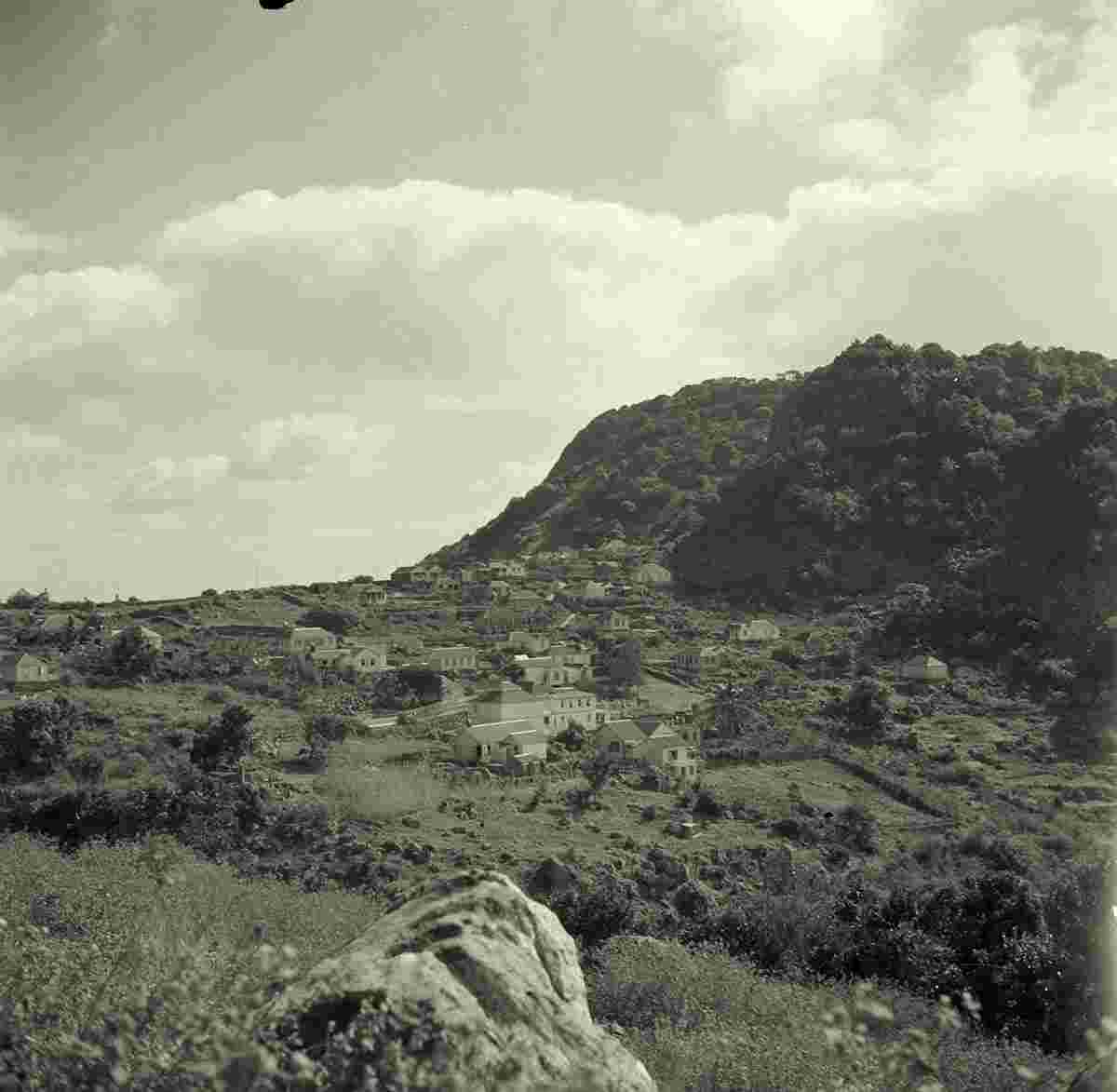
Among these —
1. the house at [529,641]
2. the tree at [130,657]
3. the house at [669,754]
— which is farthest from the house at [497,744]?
the house at [529,641]

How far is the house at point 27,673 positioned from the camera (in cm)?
4788

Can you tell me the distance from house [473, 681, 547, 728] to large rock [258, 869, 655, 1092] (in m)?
36.6

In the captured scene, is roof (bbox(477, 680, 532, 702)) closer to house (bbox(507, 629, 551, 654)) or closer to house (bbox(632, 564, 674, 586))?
house (bbox(507, 629, 551, 654))

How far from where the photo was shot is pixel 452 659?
5756cm

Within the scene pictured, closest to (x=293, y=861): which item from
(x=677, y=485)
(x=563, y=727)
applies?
(x=563, y=727)

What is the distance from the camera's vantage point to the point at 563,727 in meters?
46.3

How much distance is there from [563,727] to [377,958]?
4046cm

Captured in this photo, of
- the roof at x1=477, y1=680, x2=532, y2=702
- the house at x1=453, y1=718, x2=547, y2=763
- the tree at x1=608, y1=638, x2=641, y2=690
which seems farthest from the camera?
the tree at x1=608, y1=638, x2=641, y2=690

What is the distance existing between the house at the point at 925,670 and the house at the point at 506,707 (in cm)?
2148

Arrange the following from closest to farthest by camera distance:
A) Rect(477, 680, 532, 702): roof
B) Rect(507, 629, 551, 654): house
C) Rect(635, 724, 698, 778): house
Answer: Rect(635, 724, 698, 778): house, Rect(477, 680, 532, 702): roof, Rect(507, 629, 551, 654): house

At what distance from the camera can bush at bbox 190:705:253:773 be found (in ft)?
118

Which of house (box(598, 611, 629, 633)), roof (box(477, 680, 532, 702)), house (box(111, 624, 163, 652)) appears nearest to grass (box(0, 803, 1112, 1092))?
roof (box(477, 680, 532, 702))

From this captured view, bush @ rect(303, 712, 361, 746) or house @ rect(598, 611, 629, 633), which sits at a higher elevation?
house @ rect(598, 611, 629, 633)

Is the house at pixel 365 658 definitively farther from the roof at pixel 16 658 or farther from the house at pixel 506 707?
the roof at pixel 16 658
